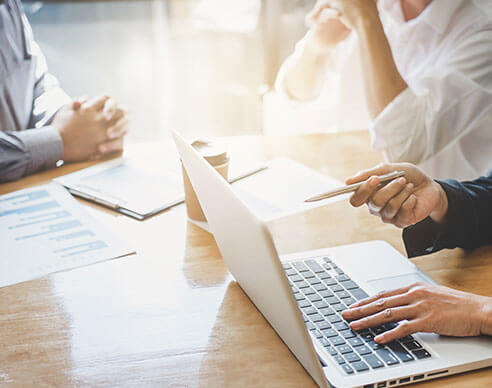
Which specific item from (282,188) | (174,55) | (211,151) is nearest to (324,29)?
(282,188)

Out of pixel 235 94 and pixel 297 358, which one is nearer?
pixel 297 358

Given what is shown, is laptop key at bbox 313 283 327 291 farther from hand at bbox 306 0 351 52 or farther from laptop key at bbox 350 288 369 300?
hand at bbox 306 0 351 52

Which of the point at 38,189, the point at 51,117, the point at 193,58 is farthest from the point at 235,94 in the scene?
the point at 38,189

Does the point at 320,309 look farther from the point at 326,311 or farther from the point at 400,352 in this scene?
the point at 400,352

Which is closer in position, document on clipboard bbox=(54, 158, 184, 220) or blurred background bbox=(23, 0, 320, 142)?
document on clipboard bbox=(54, 158, 184, 220)

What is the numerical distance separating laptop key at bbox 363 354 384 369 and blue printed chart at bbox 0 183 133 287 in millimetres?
452

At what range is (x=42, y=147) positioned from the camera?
123 cm

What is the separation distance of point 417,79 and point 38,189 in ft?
3.07

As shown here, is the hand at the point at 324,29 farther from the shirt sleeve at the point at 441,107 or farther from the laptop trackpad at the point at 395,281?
the laptop trackpad at the point at 395,281

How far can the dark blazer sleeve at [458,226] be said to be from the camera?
86 centimetres

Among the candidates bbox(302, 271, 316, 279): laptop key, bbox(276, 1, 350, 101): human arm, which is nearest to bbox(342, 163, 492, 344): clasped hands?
bbox(302, 271, 316, 279): laptop key

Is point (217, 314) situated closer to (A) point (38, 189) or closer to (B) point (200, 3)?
(A) point (38, 189)

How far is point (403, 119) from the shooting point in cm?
126

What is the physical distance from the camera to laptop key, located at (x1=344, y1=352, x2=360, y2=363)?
60cm
